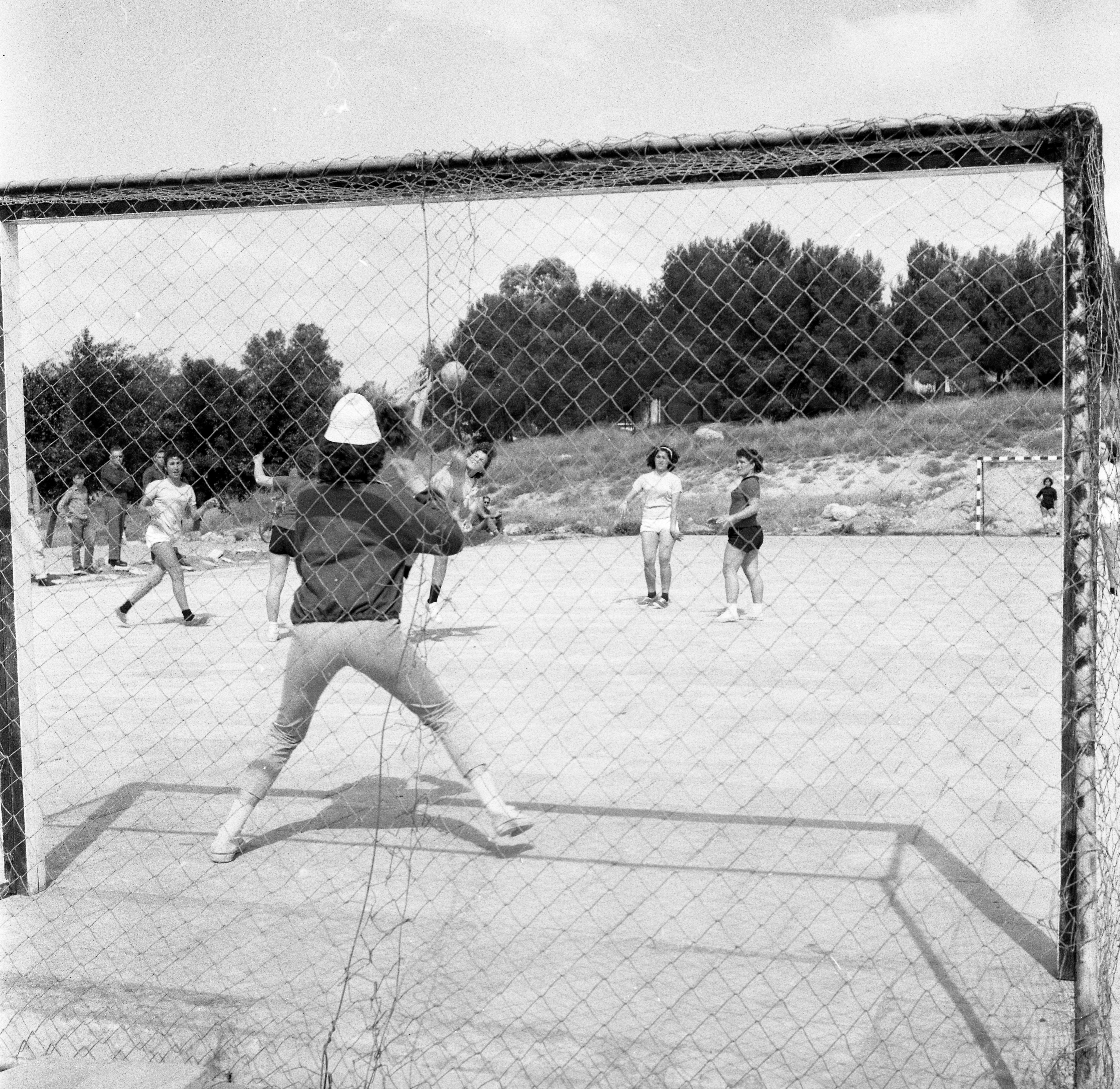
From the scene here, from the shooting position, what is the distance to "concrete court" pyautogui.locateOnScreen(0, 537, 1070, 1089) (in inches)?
138

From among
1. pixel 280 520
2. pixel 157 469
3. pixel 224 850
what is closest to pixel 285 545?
pixel 224 850

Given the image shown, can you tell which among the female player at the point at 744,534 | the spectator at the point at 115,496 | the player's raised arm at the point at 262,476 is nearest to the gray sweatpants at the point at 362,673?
the player's raised arm at the point at 262,476

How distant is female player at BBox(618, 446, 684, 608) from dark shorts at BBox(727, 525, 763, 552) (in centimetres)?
81

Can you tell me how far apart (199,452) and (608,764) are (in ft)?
67.1

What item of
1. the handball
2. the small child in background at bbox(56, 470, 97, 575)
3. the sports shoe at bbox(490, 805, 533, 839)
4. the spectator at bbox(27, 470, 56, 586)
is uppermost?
the handball

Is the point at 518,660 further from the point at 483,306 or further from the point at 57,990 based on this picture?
the point at 57,990

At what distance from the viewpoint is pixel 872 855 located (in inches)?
200

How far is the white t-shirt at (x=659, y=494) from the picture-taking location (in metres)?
12.7

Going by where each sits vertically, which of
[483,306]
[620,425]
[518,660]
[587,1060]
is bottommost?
[518,660]

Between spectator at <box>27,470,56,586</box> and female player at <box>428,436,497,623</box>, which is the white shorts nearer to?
female player at <box>428,436,497,623</box>

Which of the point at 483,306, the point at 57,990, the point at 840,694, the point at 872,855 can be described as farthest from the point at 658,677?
the point at 57,990

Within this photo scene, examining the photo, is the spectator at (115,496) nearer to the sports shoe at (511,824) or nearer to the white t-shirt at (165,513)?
the white t-shirt at (165,513)

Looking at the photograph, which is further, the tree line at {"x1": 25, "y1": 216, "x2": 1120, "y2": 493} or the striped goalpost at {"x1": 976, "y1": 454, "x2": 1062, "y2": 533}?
the striped goalpost at {"x1": 976, "y1": 454, "x2": 1062, "y2": 533}

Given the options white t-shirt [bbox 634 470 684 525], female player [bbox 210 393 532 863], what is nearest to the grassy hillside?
white t-shirt [bbox 634 470 684 525]
